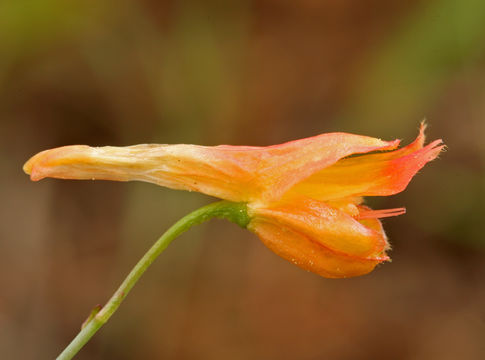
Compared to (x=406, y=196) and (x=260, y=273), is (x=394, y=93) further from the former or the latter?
(x=260, y=273)

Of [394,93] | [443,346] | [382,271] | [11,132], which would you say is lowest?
[443,346]

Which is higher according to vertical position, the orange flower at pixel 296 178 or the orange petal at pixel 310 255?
the orange flower at pixel 296 178

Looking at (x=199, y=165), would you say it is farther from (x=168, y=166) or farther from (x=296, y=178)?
(x=296, y=178)

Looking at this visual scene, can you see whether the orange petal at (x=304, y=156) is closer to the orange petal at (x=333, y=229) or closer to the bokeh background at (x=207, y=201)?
the orange petal at (x=333, y=229)

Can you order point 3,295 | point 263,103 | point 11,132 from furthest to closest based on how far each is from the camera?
point 263,103 < point 11,132 < point 3,295

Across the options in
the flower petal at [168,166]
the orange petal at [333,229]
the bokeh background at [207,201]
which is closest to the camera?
the orange petal at [333,229]

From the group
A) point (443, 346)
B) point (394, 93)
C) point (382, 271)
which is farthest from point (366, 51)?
point (443, 346)

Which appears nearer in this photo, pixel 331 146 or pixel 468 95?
pixel 331 146

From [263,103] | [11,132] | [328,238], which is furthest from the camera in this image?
[263,103]

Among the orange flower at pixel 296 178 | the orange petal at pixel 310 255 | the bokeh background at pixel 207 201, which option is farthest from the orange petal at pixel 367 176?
the bokeh background at pixel 207 201
